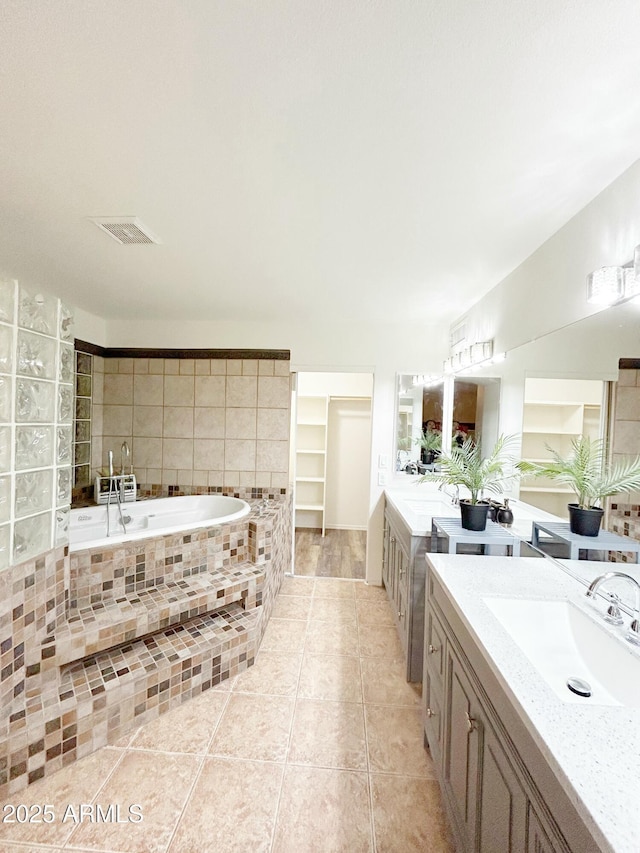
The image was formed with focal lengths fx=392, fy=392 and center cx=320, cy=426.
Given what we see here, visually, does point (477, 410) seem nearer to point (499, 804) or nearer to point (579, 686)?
point (579, 686)

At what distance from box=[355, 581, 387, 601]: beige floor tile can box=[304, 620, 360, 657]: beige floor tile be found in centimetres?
48

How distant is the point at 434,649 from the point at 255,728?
3.29ft

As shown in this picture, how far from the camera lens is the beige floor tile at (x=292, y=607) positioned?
9.84ft

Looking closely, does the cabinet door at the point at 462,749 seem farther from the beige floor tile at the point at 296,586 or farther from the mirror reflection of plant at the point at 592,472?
the beige floor tile at the point at 296,586

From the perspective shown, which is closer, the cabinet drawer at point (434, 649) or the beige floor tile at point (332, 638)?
the cabinet drawer at point (434, 649)

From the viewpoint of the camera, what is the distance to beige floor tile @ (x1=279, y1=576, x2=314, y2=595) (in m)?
3.40

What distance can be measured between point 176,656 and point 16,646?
0.74 meters

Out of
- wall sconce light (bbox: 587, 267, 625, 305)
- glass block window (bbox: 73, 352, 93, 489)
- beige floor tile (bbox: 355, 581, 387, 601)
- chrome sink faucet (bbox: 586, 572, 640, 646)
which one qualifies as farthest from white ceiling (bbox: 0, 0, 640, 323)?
beige floor tile (bbox: 355, 581, 387, 601)

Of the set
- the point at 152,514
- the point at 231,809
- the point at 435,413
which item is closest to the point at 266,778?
the point at 231,809

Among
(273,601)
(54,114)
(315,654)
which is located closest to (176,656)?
(315,654)

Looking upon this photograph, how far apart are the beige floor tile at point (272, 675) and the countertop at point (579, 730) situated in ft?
4.36

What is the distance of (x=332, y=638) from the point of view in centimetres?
271

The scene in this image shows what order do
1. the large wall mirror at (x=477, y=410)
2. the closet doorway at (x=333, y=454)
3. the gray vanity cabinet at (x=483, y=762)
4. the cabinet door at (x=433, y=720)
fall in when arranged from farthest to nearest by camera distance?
the closet doorway at (x=333, y=454)
the large wall mirror at (x=477, y=410)
the cabinet door at (x=433, y=720)
the gray vanity cabinet at (x=483, y=762)

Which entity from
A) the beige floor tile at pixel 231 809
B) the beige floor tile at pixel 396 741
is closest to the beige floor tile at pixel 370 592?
the beige floor tile at pixel 396 741
